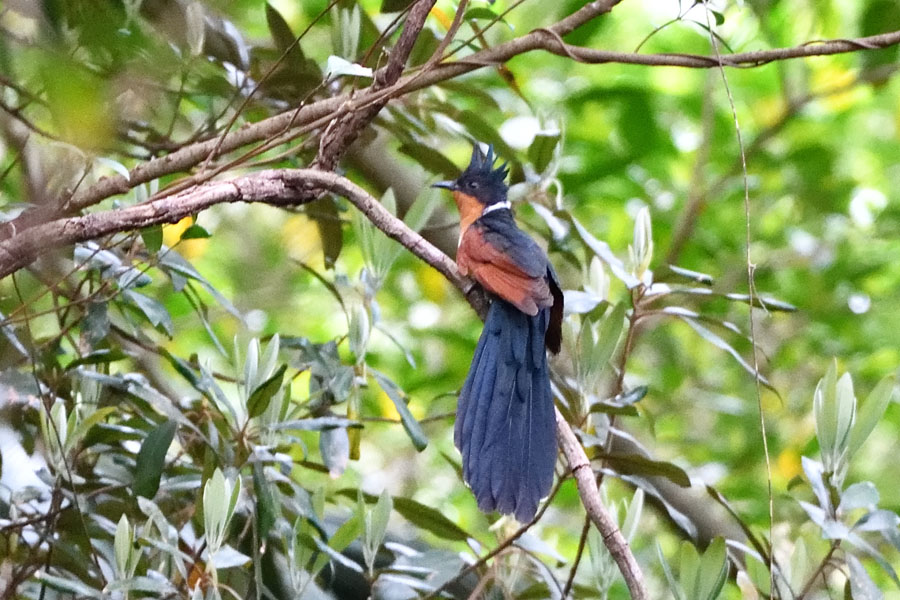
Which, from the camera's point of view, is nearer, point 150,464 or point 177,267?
point 150,464

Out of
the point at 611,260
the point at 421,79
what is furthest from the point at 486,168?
the point at 421,79

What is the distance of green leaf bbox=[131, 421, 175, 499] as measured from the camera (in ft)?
5.74

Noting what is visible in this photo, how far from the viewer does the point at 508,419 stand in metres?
1.89

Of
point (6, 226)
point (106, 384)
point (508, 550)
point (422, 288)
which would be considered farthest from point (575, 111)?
point (6, 226)

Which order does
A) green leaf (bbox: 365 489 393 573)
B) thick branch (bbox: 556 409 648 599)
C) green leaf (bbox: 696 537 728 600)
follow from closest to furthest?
thick branch (bbox: 556 409 648 599) < green leaf (bbox: 696 537 728 600) < green leaf (bbox: 365 489 393 573)

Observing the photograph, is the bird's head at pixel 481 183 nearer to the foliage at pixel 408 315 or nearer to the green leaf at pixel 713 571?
the foliage at pixel 408 315

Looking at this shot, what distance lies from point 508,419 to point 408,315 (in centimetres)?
287

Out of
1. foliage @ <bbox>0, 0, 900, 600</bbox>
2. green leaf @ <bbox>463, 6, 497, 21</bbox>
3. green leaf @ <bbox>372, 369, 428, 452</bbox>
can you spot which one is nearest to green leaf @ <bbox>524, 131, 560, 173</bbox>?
foliage @ <bbox>0, 0, 900, 600</bbox>

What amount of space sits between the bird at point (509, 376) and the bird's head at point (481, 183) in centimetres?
15

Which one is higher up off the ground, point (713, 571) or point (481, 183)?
point (481, 183)

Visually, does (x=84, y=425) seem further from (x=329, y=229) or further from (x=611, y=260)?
(x=611, y=260)

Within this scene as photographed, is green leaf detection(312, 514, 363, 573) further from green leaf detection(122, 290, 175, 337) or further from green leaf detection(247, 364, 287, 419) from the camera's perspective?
green leaf detection(122, 290, 175, 337)

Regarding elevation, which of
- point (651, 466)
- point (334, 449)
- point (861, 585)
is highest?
point (334, 449)

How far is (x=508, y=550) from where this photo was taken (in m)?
2.08
